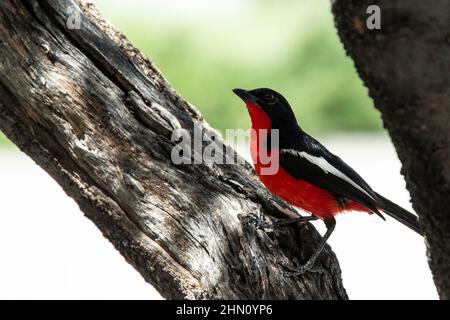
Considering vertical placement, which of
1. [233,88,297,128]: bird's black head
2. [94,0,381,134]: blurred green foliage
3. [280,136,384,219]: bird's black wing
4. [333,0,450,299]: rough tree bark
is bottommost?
[333,0,450,299]: rough tree bark

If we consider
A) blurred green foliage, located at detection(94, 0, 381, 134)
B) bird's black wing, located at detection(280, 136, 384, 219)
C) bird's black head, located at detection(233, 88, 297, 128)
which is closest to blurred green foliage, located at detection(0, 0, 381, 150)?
blurred green foliage, located at detection(94, 0, 381, 134)

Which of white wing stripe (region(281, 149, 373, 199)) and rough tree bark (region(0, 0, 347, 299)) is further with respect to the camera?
white wing stripe (region(281, 149, 373, 199))

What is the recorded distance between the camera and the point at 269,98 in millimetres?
4512

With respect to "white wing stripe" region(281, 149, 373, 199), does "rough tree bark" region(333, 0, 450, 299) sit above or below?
below

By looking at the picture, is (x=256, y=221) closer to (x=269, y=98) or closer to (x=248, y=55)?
(x=269, y=98)

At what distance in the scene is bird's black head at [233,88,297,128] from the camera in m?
4.50

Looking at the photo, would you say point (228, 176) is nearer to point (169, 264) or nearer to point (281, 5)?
point (169, 264)

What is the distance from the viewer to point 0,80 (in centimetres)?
351

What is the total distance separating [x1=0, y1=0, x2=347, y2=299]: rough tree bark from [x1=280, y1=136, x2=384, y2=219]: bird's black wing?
63cm

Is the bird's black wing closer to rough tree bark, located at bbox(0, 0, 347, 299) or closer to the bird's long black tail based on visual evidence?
the bird's long black tail

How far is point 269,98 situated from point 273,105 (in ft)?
0.15

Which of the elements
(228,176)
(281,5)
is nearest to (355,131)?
(281,5)

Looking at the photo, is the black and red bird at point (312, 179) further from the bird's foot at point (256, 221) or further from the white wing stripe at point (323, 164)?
the bird's foot at point (256, 221)

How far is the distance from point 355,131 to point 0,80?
20.7 ft
